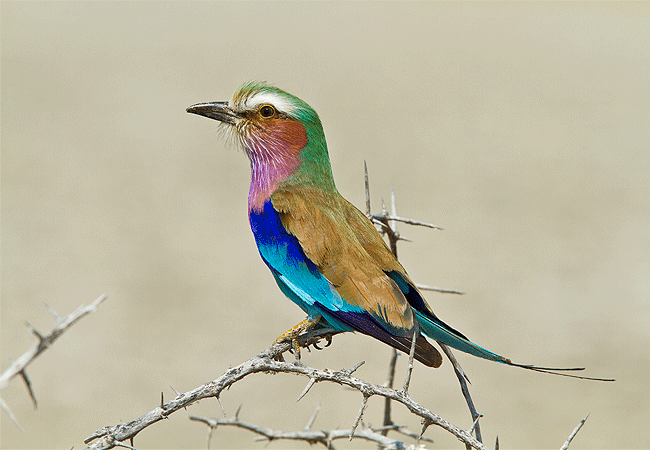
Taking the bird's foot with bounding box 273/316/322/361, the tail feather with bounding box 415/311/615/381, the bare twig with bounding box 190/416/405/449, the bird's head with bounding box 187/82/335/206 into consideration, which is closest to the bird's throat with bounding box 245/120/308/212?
the bird's head with bounding box 187/82/335/206

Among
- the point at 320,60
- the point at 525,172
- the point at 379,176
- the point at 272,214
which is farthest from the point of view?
the point at 320,60

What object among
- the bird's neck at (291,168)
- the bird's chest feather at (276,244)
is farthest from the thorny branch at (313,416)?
the bird's neck at (291,168)

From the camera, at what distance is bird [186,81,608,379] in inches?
127

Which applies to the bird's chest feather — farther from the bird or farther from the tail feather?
the tail feather

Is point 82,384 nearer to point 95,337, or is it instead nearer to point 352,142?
point 95,337

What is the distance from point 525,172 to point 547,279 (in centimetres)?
555

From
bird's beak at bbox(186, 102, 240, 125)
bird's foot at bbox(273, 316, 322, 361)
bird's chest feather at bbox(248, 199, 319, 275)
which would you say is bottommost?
bird's foot at bbox(273, 316, 322, 361)

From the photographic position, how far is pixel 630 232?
14.4 meters

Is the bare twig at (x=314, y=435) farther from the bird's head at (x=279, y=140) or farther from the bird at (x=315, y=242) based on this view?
the bird's head at (x=279, y=140)

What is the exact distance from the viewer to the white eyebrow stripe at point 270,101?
12.8ft

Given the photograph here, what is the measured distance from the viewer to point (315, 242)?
347 centimetres

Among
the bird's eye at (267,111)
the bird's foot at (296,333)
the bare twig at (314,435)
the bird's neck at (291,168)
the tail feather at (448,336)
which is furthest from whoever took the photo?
the bird's eye at (267,111)

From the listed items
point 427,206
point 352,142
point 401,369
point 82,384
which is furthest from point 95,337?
point 352,142

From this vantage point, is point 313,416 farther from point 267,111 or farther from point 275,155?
point 267,111
